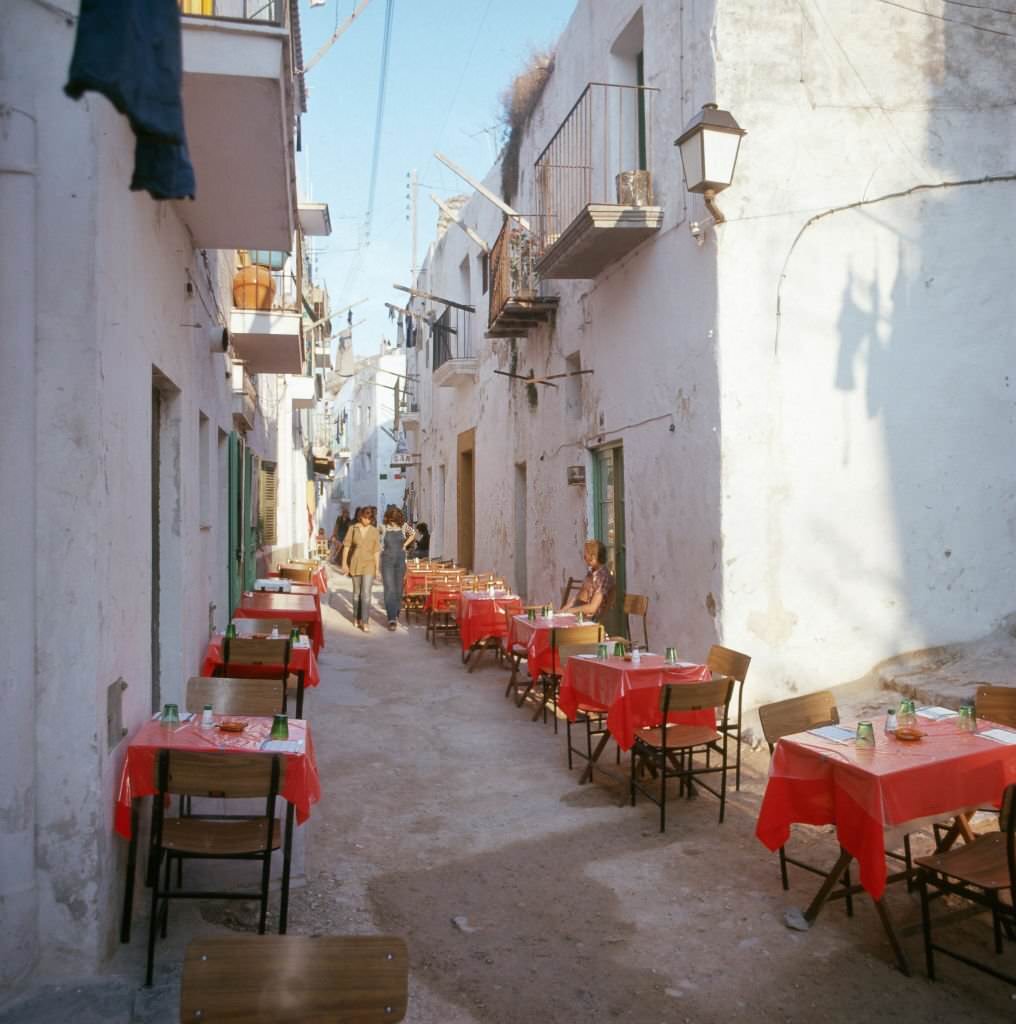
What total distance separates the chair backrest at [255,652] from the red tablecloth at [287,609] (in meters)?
1.69

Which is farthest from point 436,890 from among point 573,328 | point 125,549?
point 573,328

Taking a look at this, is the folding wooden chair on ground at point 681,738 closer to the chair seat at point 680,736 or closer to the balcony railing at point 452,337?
the chair seat at point 680,736

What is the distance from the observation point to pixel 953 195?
7.85 metres

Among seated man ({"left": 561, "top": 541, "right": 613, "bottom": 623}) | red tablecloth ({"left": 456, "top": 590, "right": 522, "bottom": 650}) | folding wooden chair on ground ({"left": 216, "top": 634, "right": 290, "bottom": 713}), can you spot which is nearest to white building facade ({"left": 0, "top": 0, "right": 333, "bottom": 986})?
folding wooden chair on ground ({"left": 216, "top": 634, "right": 290, "bottom": 713})

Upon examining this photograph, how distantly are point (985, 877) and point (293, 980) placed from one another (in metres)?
2.85

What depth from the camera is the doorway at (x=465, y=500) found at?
19688 millimetres

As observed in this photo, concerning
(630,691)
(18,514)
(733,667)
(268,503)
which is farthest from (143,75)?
(268,503)

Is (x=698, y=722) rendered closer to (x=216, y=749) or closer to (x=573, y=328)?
(x=216, y=749)

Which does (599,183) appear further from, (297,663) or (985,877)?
(985,877)

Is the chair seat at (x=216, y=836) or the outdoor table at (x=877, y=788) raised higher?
the outdoor table at (x=877, y=788)

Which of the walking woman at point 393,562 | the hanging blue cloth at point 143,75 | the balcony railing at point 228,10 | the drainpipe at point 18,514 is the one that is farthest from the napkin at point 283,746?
the walking woman at point 393,562

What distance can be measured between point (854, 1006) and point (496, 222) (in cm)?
1555

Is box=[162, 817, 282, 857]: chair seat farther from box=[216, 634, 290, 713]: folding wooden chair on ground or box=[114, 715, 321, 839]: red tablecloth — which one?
box=[216, 634, 290, 713]: folding wooden chair on ground

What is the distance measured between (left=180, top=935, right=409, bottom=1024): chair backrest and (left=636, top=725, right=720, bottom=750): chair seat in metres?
3.67
